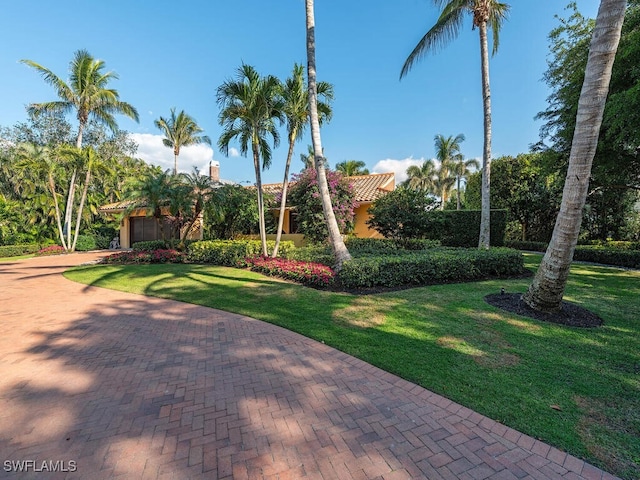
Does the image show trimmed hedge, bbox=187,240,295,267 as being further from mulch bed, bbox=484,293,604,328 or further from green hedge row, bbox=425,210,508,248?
green hedge row, bbox=425,210,508,248

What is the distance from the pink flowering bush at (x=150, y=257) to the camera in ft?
47.3

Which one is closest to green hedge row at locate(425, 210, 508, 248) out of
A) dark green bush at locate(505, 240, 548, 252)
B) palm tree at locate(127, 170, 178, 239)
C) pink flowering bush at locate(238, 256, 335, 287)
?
dark green bush at locate(505, 240, 548, 252)

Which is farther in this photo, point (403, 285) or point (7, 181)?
point (7, 181)

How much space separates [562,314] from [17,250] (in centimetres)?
2773

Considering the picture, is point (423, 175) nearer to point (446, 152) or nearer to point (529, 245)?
point (446, 152)

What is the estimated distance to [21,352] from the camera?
457cm

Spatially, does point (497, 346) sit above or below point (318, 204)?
below

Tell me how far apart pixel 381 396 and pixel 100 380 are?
11.3ft

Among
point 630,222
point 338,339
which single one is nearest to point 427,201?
point 338,339

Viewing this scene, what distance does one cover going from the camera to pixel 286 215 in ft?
63.3

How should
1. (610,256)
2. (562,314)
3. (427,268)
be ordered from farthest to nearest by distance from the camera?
(610,256) < (427,268) < (562,314)

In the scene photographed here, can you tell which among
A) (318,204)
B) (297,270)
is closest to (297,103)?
(318,204)

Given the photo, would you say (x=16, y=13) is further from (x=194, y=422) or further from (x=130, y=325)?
(x=194, y=422)

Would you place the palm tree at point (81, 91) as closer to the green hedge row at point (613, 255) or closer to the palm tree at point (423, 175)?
the green hedge row at point (613, 255)
